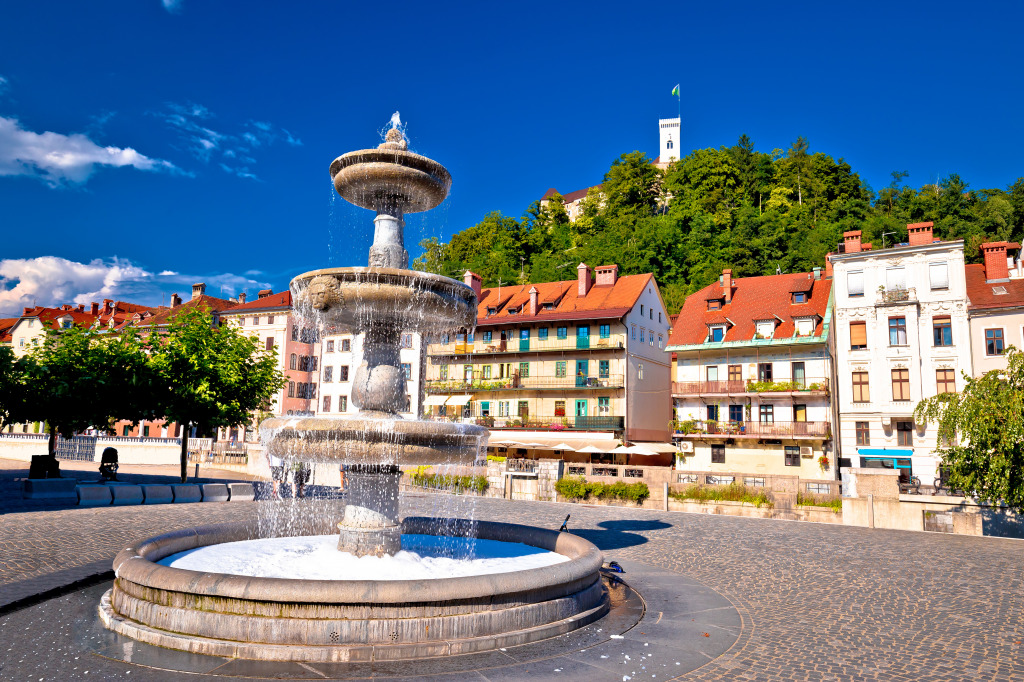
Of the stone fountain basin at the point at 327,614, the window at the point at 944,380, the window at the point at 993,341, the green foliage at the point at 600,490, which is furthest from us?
the window at the point at 944,380

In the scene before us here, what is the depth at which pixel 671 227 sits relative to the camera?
68062 mm

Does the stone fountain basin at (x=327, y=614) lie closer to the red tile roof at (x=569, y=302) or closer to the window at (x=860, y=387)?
the window at (x=860, y=387)

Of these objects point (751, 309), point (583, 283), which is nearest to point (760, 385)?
point (751, 309)

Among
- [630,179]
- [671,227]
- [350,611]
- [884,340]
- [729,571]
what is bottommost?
[729,571]

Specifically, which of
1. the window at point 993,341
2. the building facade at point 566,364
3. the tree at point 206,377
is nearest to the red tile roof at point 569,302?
the building facade at point 566,364

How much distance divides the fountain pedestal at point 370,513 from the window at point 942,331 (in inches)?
1376

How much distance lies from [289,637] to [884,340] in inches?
1450

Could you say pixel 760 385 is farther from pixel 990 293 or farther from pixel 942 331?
pixel 990 293

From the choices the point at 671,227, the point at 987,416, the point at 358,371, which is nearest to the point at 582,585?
the point at 358,371

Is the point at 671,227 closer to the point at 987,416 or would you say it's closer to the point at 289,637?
the point at 987,416

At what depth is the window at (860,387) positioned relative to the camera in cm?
3534

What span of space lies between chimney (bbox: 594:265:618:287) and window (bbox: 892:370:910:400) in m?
19.4

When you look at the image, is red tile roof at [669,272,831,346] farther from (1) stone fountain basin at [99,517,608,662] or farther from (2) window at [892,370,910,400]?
(1) stone fountain basin at [99,517,608,662]

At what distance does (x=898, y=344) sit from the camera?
3500 cm
